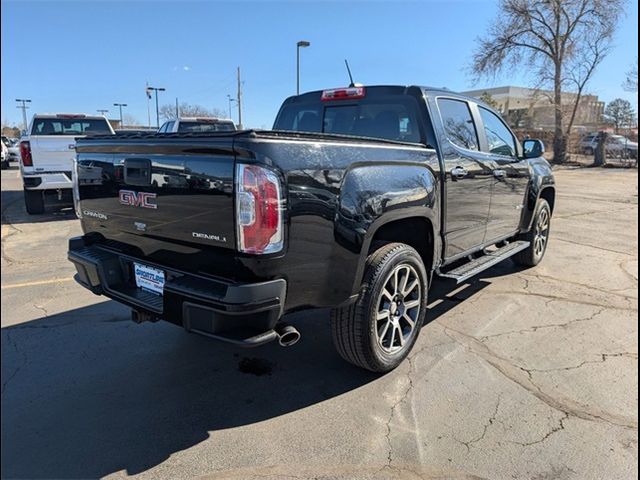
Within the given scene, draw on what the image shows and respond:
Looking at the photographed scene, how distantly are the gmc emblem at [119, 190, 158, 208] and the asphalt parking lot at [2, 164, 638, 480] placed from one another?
1228mm

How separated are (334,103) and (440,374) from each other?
2612 millimetres

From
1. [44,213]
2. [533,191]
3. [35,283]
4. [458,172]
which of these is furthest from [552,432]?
[44,213]

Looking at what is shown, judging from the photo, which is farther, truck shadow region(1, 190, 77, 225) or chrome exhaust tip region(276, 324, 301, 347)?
truck shadow region(1, 190, 77, 225)

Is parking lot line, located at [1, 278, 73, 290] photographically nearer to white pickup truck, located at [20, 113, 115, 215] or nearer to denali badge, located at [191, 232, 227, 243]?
denali badge, located at [191, 232, 227, 243]

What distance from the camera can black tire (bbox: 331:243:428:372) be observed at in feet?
10.1

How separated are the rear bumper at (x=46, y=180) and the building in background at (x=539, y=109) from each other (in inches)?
989

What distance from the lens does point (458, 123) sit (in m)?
4.32

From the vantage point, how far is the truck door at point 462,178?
12.8 feet

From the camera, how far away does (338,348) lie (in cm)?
324

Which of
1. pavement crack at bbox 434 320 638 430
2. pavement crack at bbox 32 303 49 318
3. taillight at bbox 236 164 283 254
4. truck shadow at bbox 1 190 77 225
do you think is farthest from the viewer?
truck shadow at bbox 1 190 77 225

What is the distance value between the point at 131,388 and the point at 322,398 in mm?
1271

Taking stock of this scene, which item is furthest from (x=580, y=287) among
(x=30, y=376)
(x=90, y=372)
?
(x=30, y=376)

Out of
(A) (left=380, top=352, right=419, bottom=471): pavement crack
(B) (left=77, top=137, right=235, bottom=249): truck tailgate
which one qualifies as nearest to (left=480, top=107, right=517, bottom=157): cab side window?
(A) (left=380, top=352, right=419, bottom=471): pavement crack

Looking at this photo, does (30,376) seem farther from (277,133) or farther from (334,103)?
(334,103)
